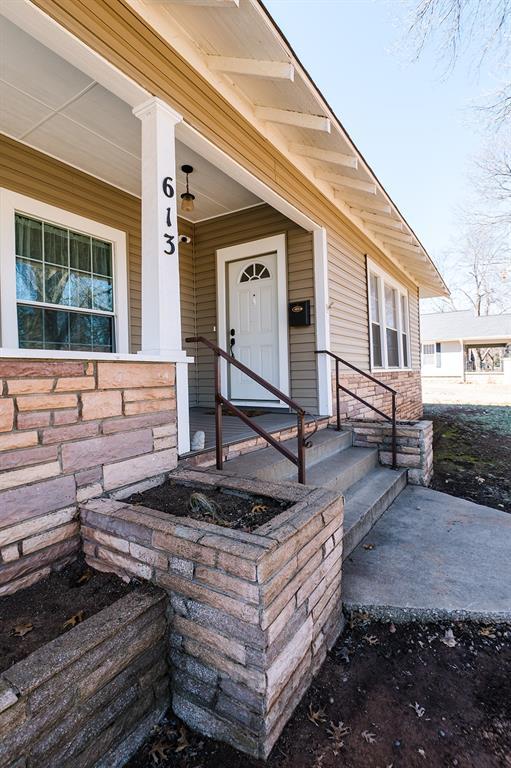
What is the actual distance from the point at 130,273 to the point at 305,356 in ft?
7.46

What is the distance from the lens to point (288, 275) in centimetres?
493

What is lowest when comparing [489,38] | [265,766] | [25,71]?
[265,766]

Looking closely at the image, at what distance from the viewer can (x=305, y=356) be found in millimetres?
4832

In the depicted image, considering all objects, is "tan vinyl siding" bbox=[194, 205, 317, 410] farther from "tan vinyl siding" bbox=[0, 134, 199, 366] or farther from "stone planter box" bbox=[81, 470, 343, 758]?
"stone planter box" bbox=[81, 470, 343, 758]

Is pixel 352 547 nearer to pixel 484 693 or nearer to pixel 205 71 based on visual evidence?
pixel 484 693

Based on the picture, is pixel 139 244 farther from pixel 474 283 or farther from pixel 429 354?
pixel 474 283

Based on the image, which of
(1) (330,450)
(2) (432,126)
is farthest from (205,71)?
(2) (432,126)

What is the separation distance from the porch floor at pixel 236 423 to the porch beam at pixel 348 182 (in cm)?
277

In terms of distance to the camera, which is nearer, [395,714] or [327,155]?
[395,714]

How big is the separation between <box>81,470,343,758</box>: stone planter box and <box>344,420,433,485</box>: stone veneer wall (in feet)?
8.94

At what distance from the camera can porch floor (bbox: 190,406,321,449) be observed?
132 inches

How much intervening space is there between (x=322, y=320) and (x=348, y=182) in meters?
1.66

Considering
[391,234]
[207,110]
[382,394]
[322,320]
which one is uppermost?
[391,234]

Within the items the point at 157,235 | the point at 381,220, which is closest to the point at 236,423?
the point at 157,235
